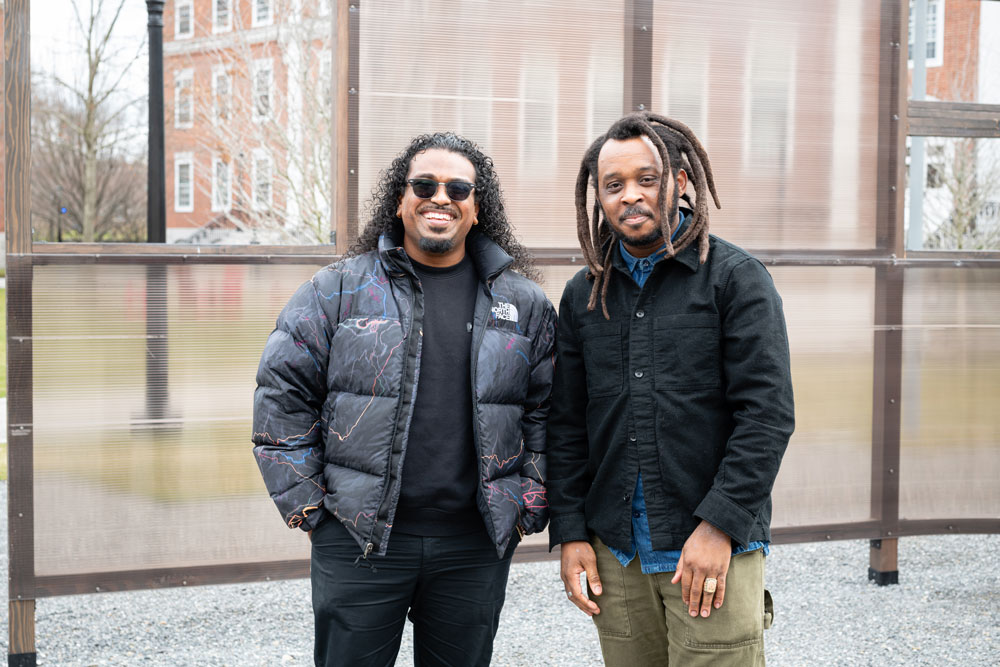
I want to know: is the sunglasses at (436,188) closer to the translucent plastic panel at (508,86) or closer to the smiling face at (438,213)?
the smiling face at (438,213)

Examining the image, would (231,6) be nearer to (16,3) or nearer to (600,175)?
(16,3)

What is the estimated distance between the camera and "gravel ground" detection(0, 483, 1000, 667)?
4.42 m

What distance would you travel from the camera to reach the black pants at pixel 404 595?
2.74 metres

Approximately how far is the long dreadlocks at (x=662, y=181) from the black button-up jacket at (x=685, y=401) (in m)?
0.04

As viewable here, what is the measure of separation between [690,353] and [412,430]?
74cm

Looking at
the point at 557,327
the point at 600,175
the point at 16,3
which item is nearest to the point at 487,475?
the point at 557,327

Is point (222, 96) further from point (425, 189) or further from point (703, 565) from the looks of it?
point (703, 565)

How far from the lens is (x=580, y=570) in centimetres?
272

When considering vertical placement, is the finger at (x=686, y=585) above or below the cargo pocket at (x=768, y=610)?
A: above

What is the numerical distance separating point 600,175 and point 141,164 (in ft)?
70.2

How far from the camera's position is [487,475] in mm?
2695

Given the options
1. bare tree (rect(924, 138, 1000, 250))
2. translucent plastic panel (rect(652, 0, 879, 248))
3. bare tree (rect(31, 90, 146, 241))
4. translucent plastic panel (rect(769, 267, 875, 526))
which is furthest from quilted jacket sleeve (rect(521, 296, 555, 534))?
bare tree (rect(31, 90, 146, 241))

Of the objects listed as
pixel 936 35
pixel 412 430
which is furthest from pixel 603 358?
pixel 936 35

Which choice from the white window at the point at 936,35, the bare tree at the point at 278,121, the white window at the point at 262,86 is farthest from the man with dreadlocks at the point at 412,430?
the white window at the point at 936,35
